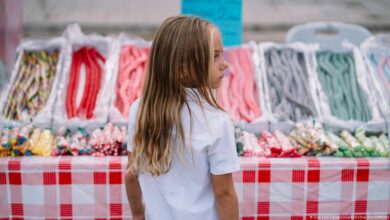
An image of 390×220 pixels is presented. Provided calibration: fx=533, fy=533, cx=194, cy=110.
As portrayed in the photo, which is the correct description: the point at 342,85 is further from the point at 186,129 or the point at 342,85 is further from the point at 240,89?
the point at 186,129

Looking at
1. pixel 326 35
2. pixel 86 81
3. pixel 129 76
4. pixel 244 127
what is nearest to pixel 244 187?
pixel 244 127

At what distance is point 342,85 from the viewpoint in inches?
103

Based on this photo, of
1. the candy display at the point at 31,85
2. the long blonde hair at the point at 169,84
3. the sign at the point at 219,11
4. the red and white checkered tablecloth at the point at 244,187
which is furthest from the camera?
the sign at the point at 219,11

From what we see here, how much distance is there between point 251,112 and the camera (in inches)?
95.8

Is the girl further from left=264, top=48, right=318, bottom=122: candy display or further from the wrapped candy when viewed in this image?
left=264, top=48, right=318, bottom=122: candy display

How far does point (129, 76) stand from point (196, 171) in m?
1.42

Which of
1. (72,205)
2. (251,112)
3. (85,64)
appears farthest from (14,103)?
(251,112)

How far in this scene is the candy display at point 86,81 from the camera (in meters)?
2.46

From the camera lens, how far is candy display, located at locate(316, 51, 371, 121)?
2457 millimetres

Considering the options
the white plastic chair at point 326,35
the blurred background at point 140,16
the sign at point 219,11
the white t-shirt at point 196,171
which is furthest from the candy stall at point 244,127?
the white t-shirt at point 196,171

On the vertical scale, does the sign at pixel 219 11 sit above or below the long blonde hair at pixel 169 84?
above

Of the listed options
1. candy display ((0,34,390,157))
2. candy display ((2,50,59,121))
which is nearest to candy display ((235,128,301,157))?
candy display ((0,34,390,157))

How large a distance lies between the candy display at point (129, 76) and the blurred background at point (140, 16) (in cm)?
70

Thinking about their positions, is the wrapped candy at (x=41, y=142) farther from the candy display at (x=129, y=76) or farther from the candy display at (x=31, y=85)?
the candy display at (x=129, y=76)
